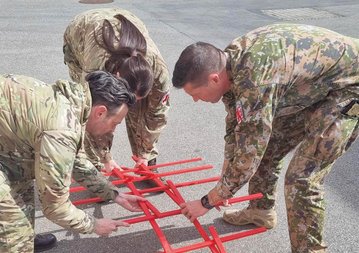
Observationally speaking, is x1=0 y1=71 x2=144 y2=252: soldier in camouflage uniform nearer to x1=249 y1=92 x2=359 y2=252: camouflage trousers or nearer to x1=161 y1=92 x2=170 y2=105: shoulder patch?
x1=249 y1=92 x2=359 y2=252: camouflage trousers

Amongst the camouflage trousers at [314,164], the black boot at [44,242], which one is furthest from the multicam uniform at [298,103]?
the black boot at [44,242]

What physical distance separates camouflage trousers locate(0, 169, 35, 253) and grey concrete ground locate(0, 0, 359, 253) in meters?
0.74

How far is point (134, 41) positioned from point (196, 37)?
218 inches

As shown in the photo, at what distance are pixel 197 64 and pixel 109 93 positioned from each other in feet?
1.51

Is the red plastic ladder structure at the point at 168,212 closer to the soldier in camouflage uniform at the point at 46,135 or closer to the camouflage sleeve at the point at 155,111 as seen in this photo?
the camouflage sleeve at the point at 155,111

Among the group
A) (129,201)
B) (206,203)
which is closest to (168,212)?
(129,201)

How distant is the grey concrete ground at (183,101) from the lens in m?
3.06

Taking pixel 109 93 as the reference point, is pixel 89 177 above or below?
below

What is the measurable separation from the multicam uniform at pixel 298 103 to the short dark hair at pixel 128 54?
0.48 meters

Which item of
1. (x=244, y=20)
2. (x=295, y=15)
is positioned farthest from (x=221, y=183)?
(x=295, y=15)

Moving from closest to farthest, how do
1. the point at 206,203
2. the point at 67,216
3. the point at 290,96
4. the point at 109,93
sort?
the point at 109,93, the point at 67,216, the point at 290,96, the point at 206,203

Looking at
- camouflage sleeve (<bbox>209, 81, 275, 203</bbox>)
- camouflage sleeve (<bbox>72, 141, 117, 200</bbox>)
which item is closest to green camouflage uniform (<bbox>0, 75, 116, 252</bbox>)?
camouflage sleeve (<bbox>72, 141, 117, 200</bbox>)

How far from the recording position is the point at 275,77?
2197 millimetres

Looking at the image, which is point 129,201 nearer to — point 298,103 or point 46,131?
point 46,131
